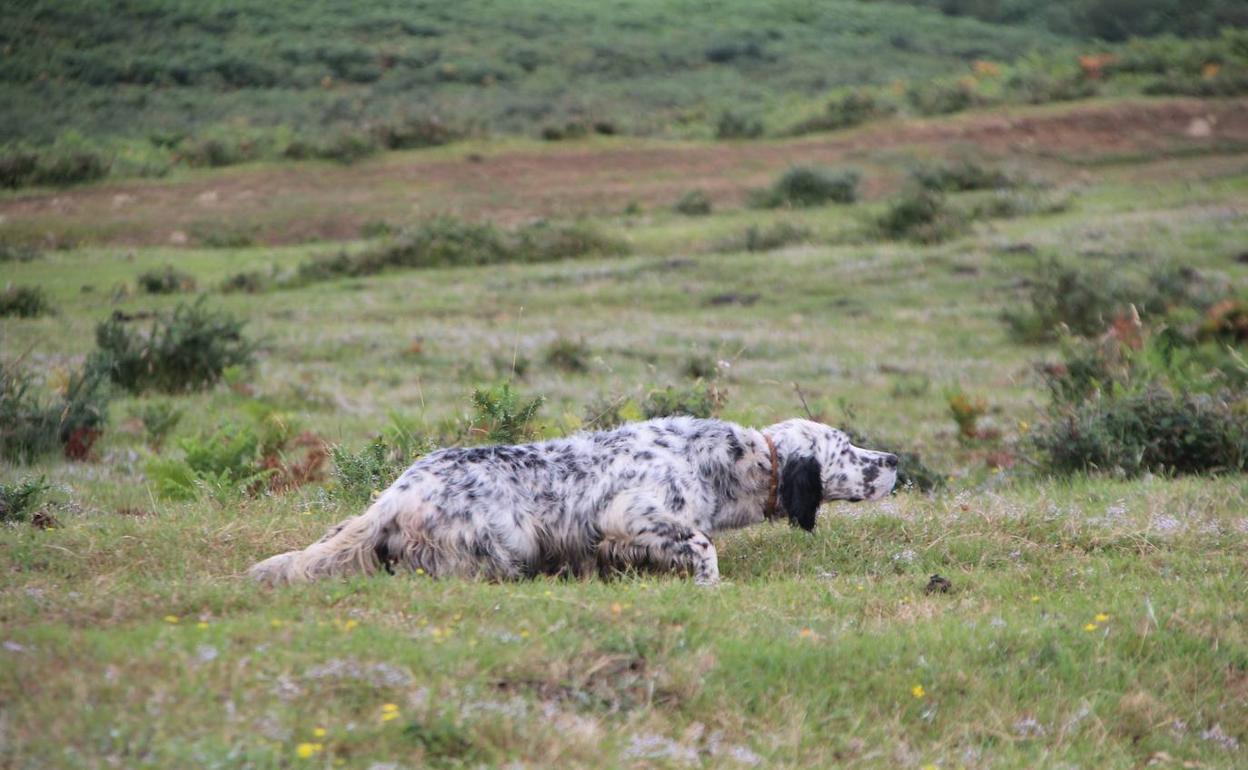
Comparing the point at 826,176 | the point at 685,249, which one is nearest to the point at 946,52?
the point at 826,176

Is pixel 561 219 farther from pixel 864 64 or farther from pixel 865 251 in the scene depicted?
pixel 864 64

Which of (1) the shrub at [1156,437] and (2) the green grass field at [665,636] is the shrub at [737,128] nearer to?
(2) the green grass field at [665,636]

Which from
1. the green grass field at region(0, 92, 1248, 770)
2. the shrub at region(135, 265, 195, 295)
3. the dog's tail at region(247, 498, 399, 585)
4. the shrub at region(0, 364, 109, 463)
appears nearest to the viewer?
the green grass field at region(0, 92, 1248, 770)

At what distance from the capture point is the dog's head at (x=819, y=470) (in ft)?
26.6

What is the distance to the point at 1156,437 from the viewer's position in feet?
35.9

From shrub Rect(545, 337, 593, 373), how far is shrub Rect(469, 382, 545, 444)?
7.78 metres

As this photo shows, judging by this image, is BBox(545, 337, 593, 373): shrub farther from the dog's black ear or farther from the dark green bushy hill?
the dark green bushy hill

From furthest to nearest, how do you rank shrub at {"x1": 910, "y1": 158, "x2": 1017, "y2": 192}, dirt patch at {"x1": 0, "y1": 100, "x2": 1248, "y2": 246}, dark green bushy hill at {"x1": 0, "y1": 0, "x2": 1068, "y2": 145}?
dark green bushy hill at {"x1": 0, "y1": 0, "x2": 1068, "y2": 145} < shrub at {"x1": 910, "y1": 158, "x2": 1017, "y2": 192} < dirt patch at {"x1": 0, "y1": 100, "x2": 1248, "y2": 246}

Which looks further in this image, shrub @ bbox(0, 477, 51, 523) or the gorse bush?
the gorse bush

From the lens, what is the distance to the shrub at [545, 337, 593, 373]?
17836mm

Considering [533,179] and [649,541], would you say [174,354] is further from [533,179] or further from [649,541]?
[533,179]

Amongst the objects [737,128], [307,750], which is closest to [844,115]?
[737,128]

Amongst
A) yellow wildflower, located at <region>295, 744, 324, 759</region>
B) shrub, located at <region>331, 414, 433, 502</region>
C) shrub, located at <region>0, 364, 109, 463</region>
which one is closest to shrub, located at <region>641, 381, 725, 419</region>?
shrub, located at <region>331, 414, 433, 502</region>

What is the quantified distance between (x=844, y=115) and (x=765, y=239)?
48.3 ft
